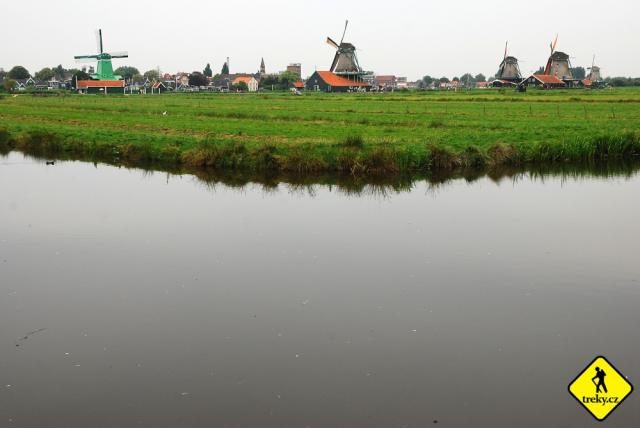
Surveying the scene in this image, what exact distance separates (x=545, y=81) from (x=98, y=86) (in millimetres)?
76608

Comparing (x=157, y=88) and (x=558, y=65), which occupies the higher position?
(x=558, y=65)

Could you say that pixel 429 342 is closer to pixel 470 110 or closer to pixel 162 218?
pixel 162 218

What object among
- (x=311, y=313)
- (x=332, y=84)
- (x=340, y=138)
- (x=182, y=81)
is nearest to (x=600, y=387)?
(x=311, y=313)

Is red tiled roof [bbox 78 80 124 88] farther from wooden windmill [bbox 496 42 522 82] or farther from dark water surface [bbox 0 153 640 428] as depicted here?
dark water surface [bbox 0 153 640 428]

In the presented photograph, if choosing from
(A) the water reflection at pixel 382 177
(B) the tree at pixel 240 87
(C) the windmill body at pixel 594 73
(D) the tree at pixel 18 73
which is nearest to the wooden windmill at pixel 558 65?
(C) the windmill body at pixel 594 73

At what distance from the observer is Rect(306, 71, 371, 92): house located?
100m

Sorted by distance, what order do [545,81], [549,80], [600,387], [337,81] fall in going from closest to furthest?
[600,387]
[337,81]
[545,81]
[549,80]

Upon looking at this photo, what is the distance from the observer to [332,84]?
99562 millimetres

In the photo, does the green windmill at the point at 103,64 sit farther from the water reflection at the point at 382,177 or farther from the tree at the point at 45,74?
the water reflection at the point at 382,177

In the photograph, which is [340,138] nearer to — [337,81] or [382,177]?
[382,177]

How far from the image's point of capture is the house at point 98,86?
10606 cm

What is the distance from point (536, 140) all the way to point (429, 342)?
70.5 feet

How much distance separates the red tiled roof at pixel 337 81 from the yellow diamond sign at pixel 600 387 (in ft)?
315

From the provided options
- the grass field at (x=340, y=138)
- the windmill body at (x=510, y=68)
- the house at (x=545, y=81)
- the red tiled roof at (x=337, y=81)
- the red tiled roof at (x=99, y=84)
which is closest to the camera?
the grass field at (x=340, y=138)
